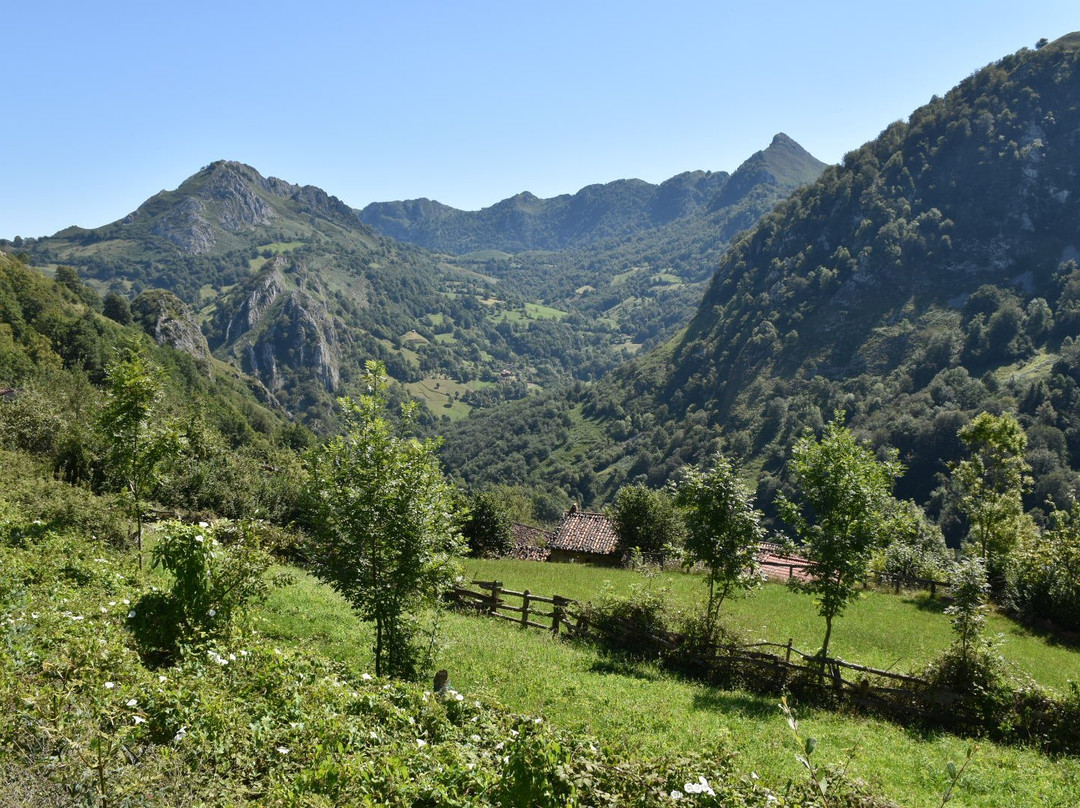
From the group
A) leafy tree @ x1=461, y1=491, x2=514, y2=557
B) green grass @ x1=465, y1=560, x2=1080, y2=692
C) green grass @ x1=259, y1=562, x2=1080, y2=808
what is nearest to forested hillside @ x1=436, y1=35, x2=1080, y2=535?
leafy tree @ x1=461, y1=491, x2=514, y2=557

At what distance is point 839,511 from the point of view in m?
16.9

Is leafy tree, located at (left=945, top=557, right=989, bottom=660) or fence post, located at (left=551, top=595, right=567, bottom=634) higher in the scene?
leafy tree, located at (left=945, top=557, right=989, bottom=660)

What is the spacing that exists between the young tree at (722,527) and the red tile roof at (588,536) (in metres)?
26.6

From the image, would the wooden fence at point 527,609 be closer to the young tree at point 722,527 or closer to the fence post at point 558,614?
the fence post at point 558,614

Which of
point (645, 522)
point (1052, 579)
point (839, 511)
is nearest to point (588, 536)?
point (645, 522)

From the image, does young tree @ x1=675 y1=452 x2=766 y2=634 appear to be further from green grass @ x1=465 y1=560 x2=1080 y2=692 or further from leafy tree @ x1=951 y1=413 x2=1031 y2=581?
leafy tree @ x1=951 y1=413 x2=1031 y2=581

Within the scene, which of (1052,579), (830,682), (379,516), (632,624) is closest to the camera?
(379,516)

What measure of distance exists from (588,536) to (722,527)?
30.6 m

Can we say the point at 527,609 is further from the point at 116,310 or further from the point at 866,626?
the point at 116,310

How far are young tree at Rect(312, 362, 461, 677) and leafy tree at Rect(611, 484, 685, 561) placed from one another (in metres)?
32.3

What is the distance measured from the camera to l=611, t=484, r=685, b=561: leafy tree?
140ft

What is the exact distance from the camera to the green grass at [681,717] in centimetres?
1086

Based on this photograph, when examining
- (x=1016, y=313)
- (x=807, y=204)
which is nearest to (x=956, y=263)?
(x=1016, y=313)

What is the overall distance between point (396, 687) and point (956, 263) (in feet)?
620
